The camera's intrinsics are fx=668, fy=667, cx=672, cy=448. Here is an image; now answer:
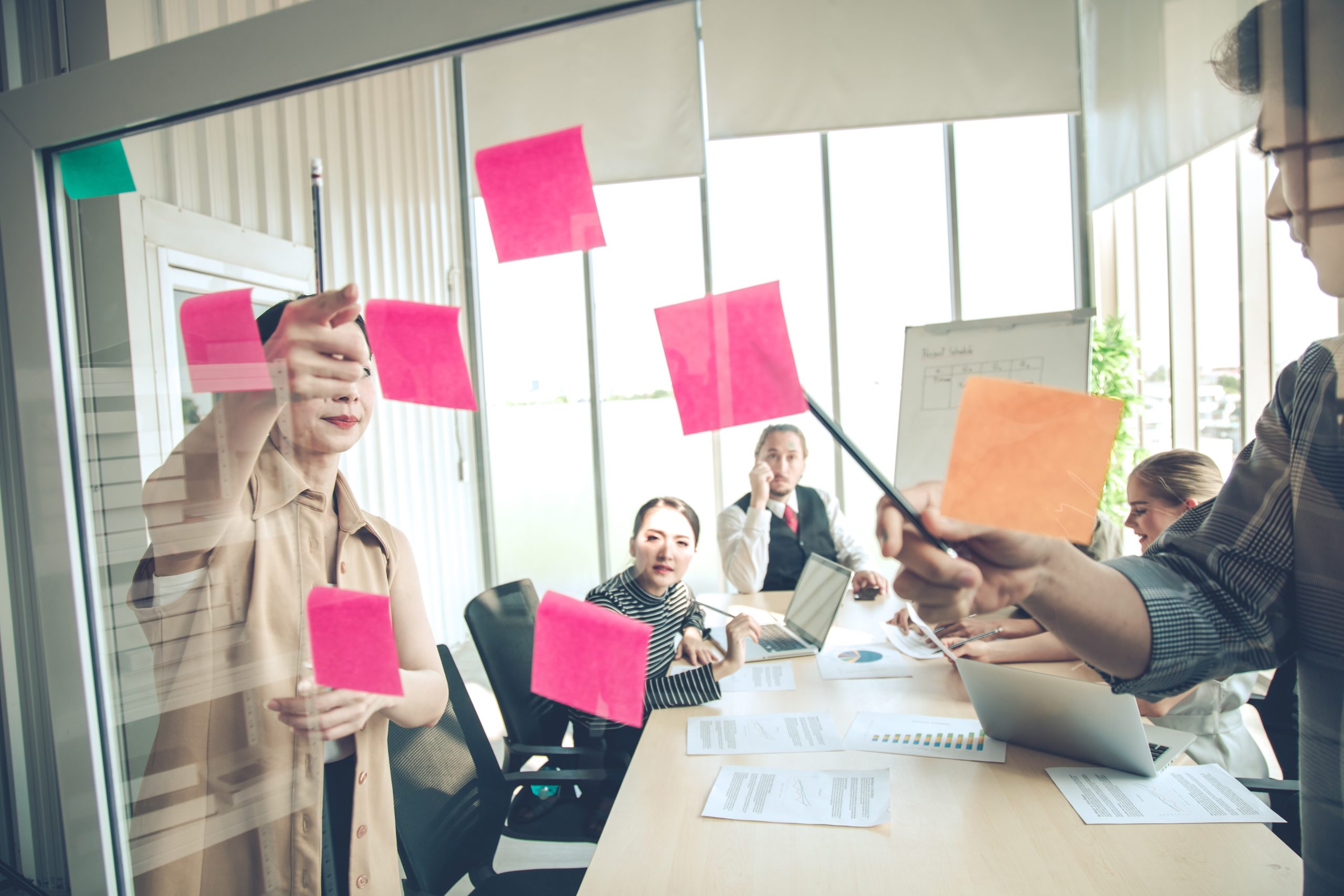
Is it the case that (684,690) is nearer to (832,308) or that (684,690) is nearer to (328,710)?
(328,710)

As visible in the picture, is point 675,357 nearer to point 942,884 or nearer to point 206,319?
point 206,319

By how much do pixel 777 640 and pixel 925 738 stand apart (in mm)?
559

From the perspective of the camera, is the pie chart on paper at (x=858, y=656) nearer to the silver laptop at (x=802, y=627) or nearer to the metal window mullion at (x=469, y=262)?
the silver laptop at (x=802, y=627)

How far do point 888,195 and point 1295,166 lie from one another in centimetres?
32

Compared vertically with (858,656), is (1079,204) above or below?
above

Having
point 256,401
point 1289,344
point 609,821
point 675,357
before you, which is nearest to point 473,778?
point 609,821

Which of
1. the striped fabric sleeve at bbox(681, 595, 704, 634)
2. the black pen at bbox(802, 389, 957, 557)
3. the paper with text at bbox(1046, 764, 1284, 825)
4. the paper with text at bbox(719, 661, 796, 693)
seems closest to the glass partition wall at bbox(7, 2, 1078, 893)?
the black pen at bbox(802, 389, 957, 557)

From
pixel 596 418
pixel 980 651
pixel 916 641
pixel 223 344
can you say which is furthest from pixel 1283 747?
pixel 223 344

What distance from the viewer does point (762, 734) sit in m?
1.28

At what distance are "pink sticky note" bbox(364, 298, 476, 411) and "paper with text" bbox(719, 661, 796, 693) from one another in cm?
109

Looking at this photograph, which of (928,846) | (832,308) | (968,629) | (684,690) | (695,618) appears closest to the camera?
(832,308)

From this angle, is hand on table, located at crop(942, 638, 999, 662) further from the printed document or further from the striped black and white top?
the striped black and white top

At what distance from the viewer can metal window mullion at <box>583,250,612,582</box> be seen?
685 mm

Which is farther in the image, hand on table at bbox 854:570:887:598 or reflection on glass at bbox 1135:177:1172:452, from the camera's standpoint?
hand on table at bbox 854:570:887:598
